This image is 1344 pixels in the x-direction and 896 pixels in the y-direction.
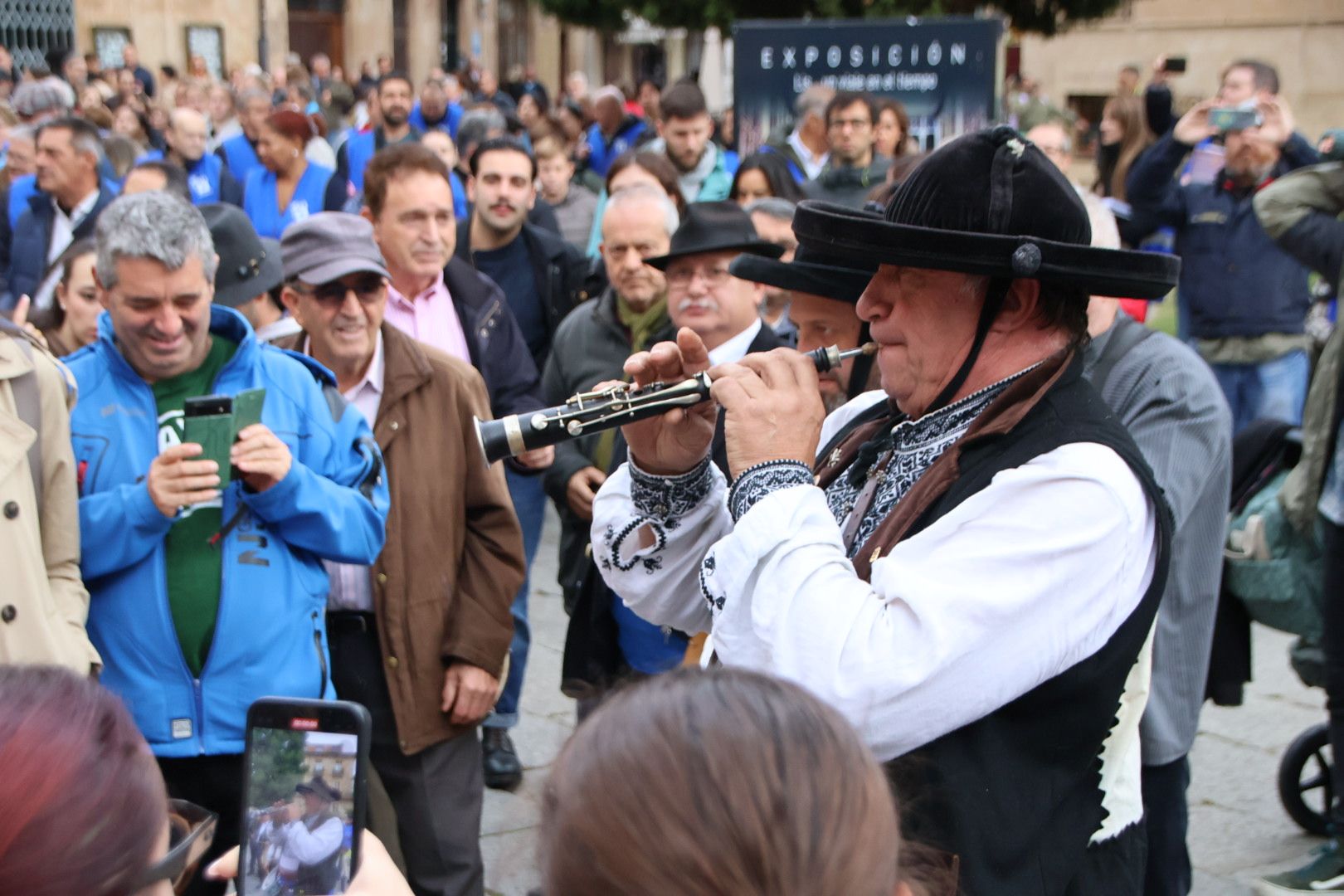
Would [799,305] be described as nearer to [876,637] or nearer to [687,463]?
[687,463]

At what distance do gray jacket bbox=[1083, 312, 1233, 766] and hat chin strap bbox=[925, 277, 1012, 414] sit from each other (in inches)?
47.1

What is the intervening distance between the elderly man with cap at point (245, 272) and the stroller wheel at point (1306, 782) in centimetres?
318

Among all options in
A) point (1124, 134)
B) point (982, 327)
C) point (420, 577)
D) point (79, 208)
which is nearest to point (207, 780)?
point (420, 577)

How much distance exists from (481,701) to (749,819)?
2515 millimetres

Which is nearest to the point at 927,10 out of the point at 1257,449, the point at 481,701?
the point at 1257,449

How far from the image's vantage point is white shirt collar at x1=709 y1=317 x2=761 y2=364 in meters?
3.91

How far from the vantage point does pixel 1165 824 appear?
3236 mm

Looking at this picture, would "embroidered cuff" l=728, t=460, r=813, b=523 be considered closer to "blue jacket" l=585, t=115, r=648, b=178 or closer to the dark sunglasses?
the dark sunglasses

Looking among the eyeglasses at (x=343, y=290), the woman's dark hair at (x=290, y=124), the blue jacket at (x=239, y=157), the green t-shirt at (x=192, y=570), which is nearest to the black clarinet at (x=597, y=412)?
the green t-shirt at (x=192, y=570)

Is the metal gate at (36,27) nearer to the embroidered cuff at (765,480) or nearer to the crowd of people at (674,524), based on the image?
the crowd of people at (674,524)

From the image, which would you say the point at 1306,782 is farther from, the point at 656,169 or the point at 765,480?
the point at 656,169

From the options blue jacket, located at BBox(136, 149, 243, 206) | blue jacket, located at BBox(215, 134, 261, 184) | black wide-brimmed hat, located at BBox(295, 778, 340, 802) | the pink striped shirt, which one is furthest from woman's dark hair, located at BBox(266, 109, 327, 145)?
black wide-brimmed hat, located at BBox(295, 778, 340, 802)

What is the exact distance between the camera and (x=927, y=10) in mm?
17891

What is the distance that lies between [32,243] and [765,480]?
584cm
